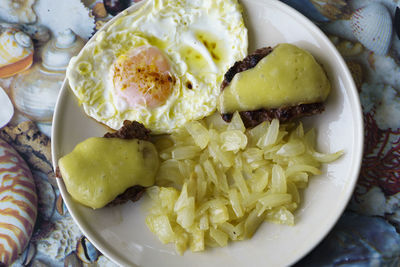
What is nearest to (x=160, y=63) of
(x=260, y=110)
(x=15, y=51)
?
(x=260, y=110)

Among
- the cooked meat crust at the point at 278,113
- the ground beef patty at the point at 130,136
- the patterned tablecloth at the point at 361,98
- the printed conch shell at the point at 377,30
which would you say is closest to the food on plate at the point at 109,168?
the ground beef patty at the point at 130,136

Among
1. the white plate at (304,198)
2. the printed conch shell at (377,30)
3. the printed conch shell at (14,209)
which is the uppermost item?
the printed conch shell at (377,30)

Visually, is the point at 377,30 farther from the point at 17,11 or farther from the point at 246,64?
the point at 17,11

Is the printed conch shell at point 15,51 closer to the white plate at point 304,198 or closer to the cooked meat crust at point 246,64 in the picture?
the white plate at point 304,198

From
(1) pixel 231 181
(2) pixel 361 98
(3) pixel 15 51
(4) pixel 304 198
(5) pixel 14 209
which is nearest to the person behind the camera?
(4) pixel 304 198

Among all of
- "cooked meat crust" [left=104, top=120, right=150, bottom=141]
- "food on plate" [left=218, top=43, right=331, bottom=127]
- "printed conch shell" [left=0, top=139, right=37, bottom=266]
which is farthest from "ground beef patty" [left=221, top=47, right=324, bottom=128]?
"printed conch shell" [left=0, top=139, right=37, bottom=266]

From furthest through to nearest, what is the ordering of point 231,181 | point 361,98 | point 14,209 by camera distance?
point 14,209 → point 361,98 → point 231,181

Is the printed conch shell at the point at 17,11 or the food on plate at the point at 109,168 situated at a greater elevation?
the printed conch shell at the point at 17,11
